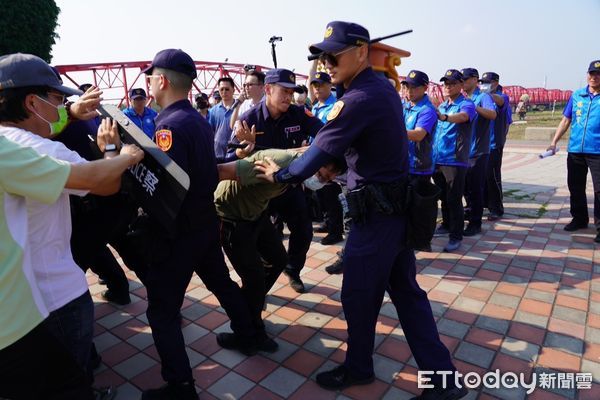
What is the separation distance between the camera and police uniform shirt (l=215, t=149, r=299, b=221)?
2209mm

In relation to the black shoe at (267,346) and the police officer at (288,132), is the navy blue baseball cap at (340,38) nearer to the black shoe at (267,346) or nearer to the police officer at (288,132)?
the police officer at (288,132)

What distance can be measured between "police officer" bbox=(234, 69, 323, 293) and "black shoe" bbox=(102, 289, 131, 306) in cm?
143

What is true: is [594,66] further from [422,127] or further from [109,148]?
[109,148]

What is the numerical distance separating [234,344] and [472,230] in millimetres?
3648

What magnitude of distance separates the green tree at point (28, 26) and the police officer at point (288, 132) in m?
15.8

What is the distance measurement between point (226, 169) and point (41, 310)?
1146 millimetres

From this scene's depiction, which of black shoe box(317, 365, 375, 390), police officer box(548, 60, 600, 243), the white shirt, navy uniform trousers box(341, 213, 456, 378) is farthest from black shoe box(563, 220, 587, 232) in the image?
the white shirt

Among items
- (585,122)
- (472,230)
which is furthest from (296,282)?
(585,122)

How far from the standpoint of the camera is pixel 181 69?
1.97 meters

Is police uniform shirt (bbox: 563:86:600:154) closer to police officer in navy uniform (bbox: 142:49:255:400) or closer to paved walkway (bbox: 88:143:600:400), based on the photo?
paved walkway (bbox: 88:143:600:400)

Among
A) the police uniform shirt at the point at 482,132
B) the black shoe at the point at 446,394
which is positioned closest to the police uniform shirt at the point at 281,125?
the black shoe at the point at 446,394

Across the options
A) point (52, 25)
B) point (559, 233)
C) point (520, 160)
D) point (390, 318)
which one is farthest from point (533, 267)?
point (52, 25)

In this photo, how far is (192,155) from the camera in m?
1.93

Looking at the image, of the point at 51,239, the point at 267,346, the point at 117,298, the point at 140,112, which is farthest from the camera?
the point at 140,112
